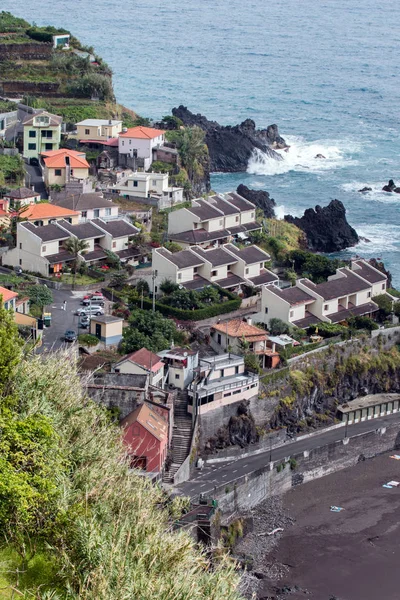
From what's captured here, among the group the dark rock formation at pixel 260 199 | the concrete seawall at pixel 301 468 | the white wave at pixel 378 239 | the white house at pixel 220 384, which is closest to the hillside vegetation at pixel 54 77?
the dark rock formation at pixel 260 199

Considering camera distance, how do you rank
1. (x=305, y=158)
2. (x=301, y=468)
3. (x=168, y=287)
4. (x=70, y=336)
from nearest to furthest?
(x=301, y=468) → (x=70, y=336) → (x=168, y=287) → (x=305, y=158)

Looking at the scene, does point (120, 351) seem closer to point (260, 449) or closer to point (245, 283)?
point (260, 449)

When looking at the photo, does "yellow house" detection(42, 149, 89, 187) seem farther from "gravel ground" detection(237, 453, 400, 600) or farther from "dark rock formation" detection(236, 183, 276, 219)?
"gravel ground" detection(237, 453, 400, 600)

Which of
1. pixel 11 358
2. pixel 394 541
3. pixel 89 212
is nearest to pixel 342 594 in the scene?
pixel 394 541

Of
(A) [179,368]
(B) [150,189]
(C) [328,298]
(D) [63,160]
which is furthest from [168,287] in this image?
(D) [63,160]

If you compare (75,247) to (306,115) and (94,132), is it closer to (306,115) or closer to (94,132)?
(94,132)

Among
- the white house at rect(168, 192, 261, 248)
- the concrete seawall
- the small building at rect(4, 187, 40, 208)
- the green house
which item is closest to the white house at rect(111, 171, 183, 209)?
the white house at rect(168, 192, 261, 248)
